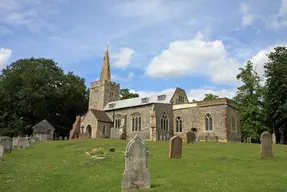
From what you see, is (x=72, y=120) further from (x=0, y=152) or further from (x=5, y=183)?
(x=5, y=183)

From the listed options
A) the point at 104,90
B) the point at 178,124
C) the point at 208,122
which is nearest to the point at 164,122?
the point at 178,124

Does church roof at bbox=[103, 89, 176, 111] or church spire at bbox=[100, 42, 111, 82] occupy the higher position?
church spire at bbox=[100, 42, 111, 82]

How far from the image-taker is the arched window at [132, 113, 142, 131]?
4234cm

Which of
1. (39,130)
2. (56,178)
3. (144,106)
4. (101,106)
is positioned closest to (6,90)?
(39,130)

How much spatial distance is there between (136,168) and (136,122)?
1278 inches

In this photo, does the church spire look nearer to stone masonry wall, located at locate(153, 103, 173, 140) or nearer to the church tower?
the church tower

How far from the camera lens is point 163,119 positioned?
40.5 meters

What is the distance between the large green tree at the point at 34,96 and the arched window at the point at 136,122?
15878mm

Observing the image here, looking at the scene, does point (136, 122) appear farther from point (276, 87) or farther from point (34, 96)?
point (276, 87)

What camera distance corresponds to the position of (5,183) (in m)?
11.5

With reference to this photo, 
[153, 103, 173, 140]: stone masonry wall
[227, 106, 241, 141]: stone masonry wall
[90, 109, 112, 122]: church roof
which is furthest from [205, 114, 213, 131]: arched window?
[90, 109, 112, 122]: church roof

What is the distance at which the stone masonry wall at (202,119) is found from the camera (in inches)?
1412

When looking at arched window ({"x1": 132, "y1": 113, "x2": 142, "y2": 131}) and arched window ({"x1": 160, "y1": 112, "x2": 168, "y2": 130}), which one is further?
arched window ({"x1": 132, "y1": 113, "x2": 142, "y2": 131})

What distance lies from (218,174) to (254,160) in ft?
17.7
